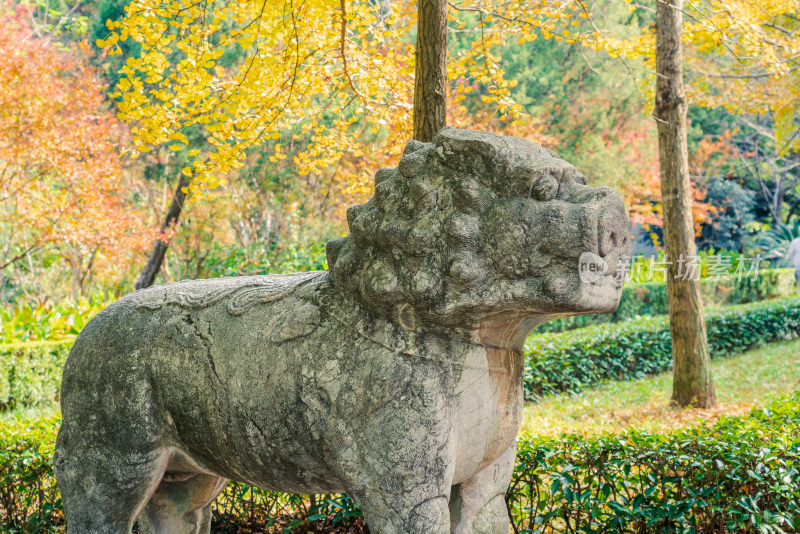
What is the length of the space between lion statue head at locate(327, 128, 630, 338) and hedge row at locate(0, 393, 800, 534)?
1.74 meters

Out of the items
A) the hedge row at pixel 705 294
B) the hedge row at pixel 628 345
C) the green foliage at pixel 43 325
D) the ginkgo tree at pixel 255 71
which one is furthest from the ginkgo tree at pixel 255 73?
the hedge row at pixel 705 294

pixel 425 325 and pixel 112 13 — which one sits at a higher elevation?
pixel 112 13

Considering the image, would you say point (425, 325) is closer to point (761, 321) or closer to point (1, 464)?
point (1, 464)

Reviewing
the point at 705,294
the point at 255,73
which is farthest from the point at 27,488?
the point at 705,294

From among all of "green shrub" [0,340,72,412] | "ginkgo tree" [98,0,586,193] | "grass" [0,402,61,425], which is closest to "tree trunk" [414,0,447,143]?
"ginkgo tree" [98,0,586,193]

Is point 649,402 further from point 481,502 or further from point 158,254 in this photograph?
point 158,254

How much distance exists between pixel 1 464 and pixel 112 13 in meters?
11.3

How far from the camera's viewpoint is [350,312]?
175 cm

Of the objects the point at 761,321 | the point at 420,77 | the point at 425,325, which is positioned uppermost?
the point at 420,77

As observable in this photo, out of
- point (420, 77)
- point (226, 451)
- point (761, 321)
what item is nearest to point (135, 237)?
point (420, 77)

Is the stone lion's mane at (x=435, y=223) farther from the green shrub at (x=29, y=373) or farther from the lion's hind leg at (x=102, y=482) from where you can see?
the green shrub at (x=29, y=373)

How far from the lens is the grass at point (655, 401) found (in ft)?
21.8

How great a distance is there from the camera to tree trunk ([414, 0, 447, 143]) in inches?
140

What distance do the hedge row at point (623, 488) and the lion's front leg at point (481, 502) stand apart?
1166mm
